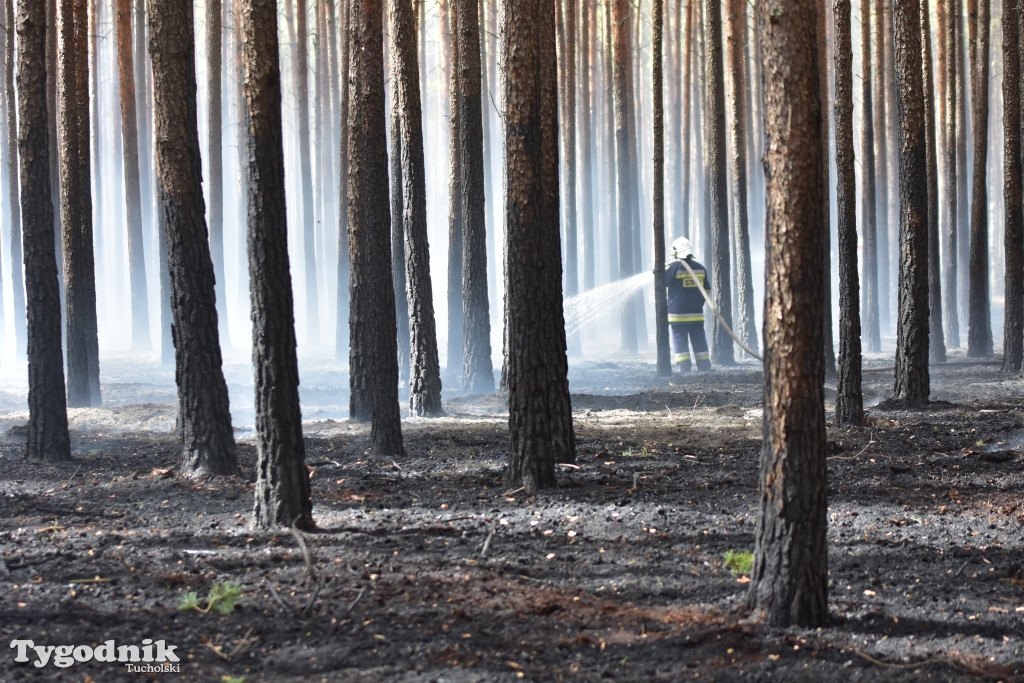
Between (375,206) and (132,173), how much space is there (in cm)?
1504

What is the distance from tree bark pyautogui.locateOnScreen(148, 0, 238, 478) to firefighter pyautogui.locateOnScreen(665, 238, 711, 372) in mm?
10662

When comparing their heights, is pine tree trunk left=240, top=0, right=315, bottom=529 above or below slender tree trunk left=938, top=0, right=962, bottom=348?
below

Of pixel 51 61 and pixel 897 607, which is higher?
pixel 51 61

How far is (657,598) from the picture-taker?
5133 millimetres

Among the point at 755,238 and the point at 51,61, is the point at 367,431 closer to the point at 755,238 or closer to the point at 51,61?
the point at 51,61

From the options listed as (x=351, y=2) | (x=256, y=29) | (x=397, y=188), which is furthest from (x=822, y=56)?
(x=256, y=29)

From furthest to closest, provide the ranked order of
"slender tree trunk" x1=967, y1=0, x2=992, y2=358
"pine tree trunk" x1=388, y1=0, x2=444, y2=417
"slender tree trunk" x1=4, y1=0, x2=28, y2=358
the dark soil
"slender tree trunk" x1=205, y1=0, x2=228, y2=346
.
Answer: "slender tree trunk" x1=205, y1=0, x2=228, y2=346
"slender tree trunk" x1=4, y1=0, x2=28, y2=358
"slender tree trunk" x1=967, y1=0, x2=992, y2=358
"pine tree trunk" x1=388, y1=0, x2=444, y2=417
the dark soil

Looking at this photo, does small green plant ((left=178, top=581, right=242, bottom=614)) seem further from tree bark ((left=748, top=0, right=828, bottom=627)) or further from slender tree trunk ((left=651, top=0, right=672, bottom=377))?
slender tree trunk ((left=651, top=0, right=672, bottom=377))

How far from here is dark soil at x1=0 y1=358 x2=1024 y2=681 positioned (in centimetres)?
430

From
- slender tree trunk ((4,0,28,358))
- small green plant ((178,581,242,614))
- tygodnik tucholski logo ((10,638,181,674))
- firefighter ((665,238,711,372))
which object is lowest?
tygodnik tucholski logo ((10,638,181,674))

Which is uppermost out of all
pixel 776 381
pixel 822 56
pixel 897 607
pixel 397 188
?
pixel 822 56

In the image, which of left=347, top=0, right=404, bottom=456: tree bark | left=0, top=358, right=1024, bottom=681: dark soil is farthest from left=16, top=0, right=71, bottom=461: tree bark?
left=347, top=0, right=404, bottom=456: tree bark

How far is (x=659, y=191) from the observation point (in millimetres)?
16062

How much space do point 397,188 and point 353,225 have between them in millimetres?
3996
